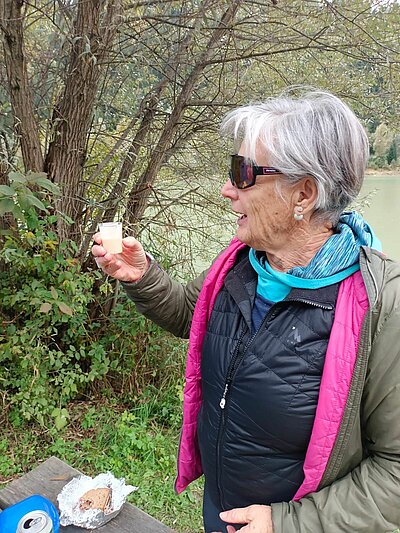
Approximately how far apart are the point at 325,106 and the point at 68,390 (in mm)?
2245

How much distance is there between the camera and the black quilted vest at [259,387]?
3.50 feet

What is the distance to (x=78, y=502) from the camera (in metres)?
1.36

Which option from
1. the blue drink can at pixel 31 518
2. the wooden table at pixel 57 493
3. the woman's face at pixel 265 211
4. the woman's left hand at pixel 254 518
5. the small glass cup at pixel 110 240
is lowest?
the wooden table at pixel 57 493

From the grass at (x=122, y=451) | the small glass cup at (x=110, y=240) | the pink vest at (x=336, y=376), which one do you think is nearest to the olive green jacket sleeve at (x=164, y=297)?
the small glass cup at (x=110, y=240)

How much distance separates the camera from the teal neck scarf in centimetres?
108

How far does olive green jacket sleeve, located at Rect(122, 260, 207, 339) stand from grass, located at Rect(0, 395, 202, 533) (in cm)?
127

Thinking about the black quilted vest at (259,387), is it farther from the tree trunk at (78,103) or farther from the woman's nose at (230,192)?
the tree trunk at (78,103)

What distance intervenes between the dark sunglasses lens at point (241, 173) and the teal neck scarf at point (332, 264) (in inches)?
9.7

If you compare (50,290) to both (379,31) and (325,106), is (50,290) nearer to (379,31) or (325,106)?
(325,106)

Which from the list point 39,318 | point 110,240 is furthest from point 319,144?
point 39,318

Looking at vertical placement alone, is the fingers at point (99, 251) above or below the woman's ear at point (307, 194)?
below

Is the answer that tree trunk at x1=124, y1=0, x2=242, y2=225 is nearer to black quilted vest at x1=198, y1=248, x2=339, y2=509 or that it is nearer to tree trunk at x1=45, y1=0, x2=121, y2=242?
tree trunk at x1=45, y1=0, x2=121, y2=242

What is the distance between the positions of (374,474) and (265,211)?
68cm

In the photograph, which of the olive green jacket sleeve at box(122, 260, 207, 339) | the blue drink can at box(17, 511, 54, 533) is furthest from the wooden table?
the olive green jacket sleeve at box(122, 260, 207, 339)
